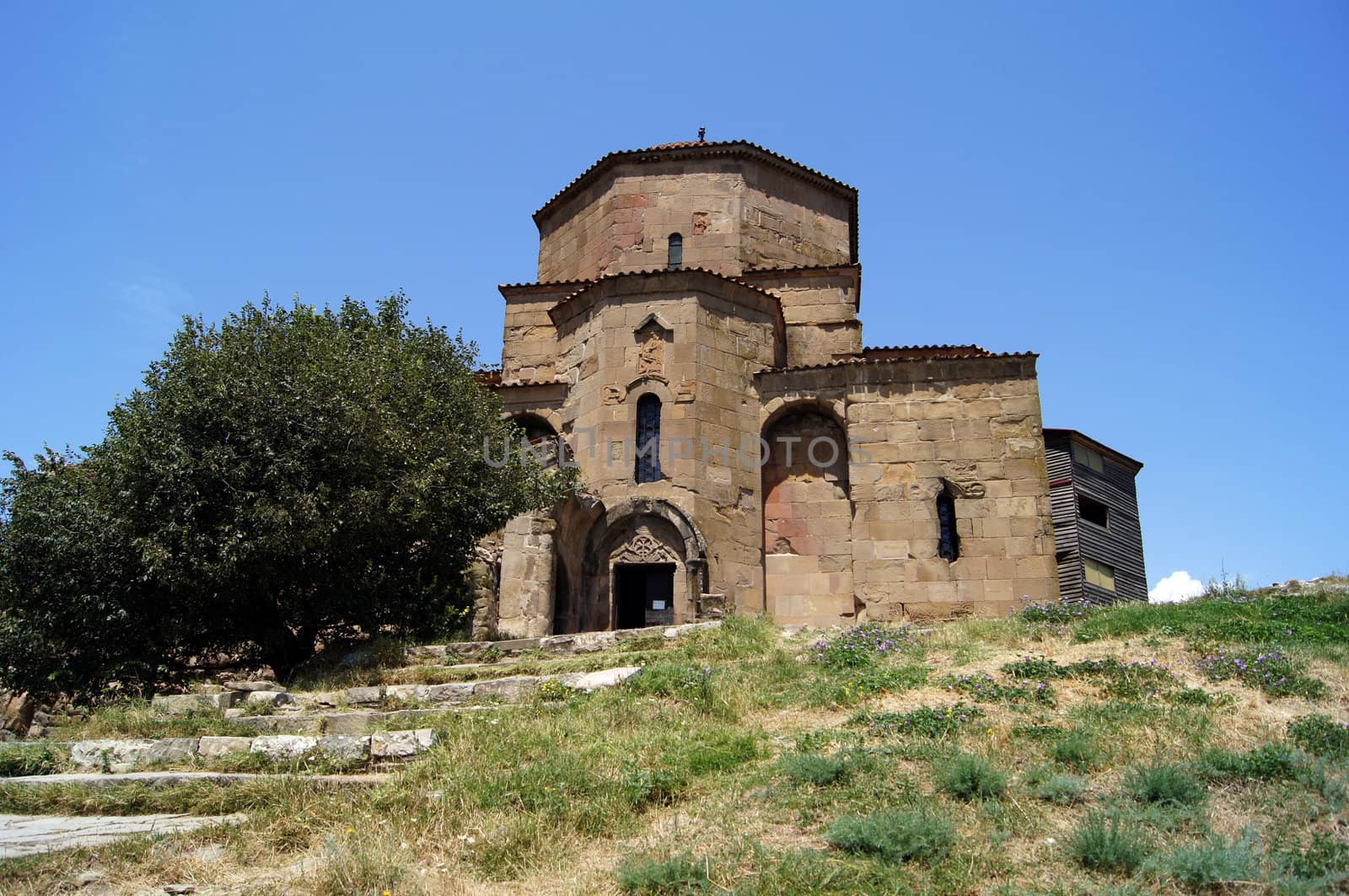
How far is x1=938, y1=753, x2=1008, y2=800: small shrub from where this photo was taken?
5602 mm

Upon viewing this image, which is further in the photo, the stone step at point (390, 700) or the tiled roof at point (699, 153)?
the tiled roof at point (699, 153)

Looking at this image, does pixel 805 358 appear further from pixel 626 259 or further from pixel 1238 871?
pixel 1238 871

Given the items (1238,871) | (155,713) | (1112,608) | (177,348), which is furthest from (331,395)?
(1238,871)

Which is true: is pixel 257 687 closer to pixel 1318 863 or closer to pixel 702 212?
pixel 1318 863

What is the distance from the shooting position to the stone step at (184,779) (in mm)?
6496

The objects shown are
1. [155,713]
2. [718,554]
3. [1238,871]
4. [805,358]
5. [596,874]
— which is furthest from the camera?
[805,358]

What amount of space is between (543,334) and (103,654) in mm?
10050

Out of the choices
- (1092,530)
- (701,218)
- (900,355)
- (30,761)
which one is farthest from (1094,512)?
(30,761)

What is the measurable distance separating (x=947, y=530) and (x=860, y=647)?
665 cm

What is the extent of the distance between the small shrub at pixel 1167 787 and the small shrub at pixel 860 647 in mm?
3834

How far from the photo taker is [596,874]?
196 inches

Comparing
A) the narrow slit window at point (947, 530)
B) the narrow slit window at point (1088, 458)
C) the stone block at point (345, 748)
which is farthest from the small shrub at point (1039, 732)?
the narrow slit window at point (1088, 458)

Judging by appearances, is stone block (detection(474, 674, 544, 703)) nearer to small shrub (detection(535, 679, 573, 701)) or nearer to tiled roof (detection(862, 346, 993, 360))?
small shrub (detection(535, 679, 573, 701))

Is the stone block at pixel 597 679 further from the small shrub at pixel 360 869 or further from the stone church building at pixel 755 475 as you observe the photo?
the stone church building at pixel 755 475
